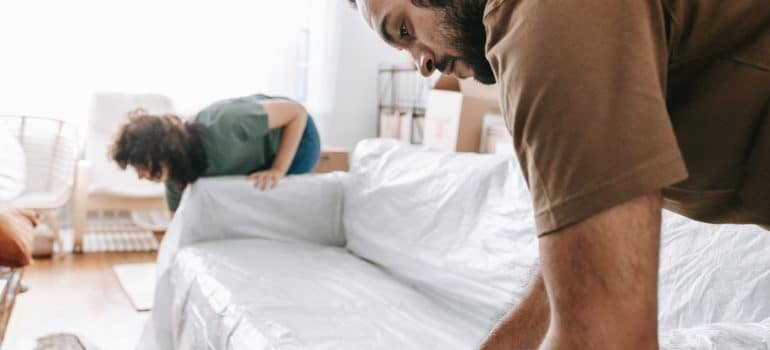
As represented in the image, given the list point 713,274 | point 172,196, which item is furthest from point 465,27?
point 172,196

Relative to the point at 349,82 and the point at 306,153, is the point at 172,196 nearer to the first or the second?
the point at 306,153

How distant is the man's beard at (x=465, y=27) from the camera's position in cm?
54

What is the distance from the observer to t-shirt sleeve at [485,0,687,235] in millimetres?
417

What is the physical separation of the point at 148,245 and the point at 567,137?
140 inches

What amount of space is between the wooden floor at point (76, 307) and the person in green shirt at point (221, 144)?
1.64 ft

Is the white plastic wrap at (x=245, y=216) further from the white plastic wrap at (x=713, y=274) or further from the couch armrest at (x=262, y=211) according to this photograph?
the white plastic wrap at (x=713, y=274)

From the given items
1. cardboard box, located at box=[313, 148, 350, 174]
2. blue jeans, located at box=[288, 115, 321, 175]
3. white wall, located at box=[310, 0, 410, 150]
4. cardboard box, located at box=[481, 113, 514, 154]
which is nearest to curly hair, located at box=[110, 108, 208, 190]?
blue jeans, located at box=[288, 115, 321, 175]

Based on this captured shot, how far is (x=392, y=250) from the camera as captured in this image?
202 cm

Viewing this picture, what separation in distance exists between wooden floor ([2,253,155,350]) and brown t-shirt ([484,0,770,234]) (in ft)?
7.15

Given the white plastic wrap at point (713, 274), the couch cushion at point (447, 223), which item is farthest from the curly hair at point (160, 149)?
the white plastic wrap at point (713, 274)

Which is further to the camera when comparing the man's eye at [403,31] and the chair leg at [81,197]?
the chair leg at [81,197]

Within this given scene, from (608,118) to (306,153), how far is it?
2310 mm

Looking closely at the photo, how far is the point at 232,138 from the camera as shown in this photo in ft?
7.80

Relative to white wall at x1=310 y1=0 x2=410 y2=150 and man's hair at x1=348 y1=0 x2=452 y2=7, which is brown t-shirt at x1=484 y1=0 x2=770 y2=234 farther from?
white wall at x1=310 y1=0 x2=410 y2=150
